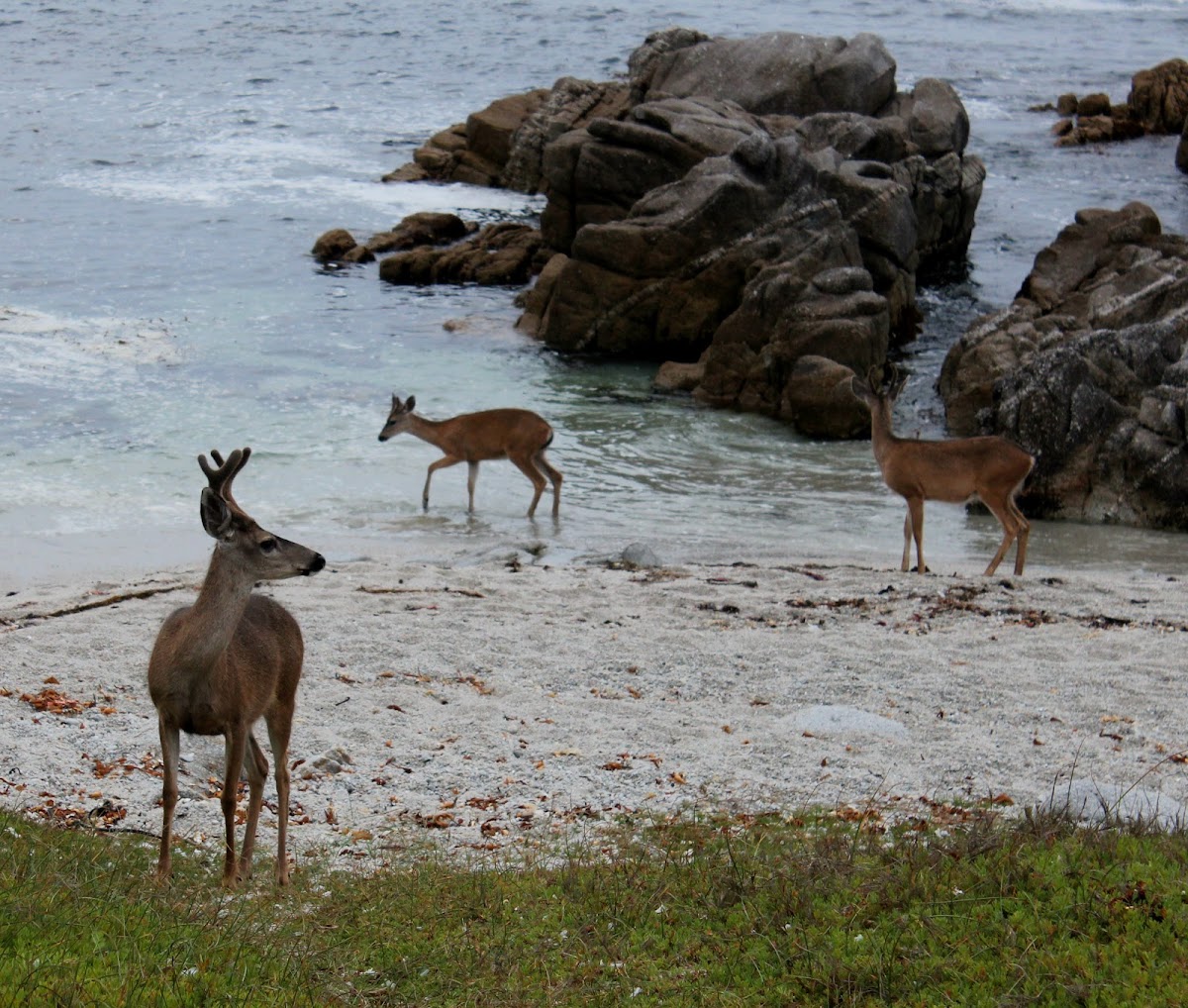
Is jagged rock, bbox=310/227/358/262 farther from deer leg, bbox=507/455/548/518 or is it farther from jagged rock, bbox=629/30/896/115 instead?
deer leg, bbox=507/455/548/518

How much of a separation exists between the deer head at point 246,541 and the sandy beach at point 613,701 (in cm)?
130

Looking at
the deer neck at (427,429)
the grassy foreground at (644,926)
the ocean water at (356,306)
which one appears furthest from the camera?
the deer neck at (427,429)

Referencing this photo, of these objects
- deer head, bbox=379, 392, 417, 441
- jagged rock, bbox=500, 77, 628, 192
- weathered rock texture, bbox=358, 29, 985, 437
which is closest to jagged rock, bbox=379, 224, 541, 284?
weathered rock texture, bbox=358, 29, 985, 437

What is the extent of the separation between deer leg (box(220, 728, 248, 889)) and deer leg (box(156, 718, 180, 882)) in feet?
0.67

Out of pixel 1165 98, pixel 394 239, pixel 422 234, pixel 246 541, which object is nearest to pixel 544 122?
pixel 422 234

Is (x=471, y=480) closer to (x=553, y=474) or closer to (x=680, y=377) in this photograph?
(x=553, y=474)

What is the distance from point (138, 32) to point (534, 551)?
51.5 m

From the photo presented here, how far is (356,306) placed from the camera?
27.7 metres

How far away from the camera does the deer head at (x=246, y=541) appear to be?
6246 mm

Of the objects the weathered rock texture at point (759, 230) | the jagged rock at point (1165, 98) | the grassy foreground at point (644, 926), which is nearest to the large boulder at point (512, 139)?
the weathered rock texture at point (759, 230)

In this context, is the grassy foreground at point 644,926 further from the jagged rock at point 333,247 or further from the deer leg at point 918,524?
the jagged rock at point 333,247

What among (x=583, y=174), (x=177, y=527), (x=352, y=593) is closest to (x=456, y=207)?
(x=583, y=174)

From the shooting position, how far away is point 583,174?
90.1 ft

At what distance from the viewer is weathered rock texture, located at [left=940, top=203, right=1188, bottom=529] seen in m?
16.3
